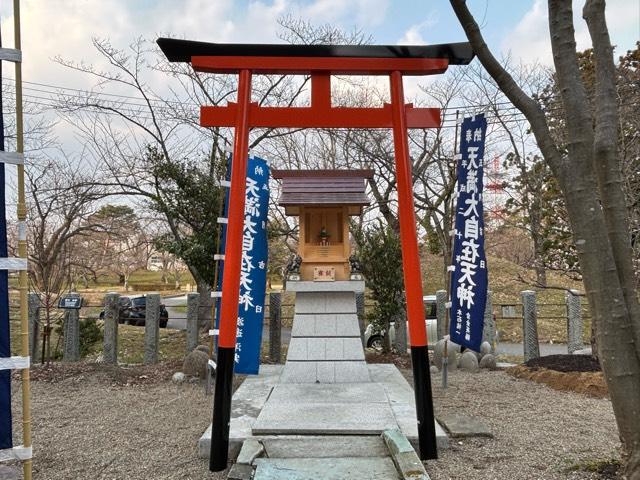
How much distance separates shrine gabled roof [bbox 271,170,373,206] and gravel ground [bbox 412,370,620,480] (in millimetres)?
3181

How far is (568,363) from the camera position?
7719 millimetres

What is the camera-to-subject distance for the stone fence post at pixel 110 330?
869 cm

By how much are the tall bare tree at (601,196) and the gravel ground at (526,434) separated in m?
0.88

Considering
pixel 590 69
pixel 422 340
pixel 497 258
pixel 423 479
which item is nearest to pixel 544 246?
pixel 590 69

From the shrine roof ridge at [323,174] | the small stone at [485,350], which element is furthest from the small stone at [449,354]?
the shrine roof ridge at [323,174]

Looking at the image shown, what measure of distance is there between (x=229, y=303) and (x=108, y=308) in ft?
19.8

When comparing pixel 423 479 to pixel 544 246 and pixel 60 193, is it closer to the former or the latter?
pixel 544 246

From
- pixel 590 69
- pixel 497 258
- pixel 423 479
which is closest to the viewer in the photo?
pixel 423 479

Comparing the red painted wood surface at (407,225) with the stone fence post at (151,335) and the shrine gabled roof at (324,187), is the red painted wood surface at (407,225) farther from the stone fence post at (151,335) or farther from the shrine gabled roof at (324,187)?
the stone fence post at (151,335)

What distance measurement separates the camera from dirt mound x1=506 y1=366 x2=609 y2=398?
6193 mm

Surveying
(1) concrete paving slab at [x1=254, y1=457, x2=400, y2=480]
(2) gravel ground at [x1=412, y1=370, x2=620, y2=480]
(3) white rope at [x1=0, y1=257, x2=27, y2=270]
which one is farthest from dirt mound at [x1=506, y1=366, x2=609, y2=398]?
(3) white rope at [x1=0, y1=257, x2=27, y2=270]

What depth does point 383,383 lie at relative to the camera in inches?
250

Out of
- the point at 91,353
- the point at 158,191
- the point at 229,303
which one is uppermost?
the point at 158,191

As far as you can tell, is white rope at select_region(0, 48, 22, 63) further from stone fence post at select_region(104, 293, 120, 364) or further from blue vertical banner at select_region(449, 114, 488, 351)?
stone fence post at select_region(104, 293, 120, 364)
